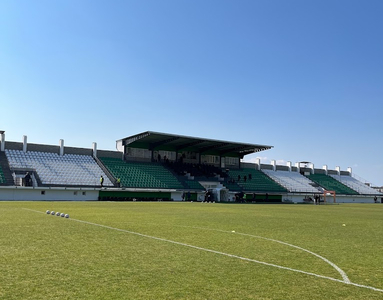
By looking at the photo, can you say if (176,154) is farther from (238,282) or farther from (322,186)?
(238,282)

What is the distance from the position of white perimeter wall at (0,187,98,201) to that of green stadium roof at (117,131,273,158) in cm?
1350

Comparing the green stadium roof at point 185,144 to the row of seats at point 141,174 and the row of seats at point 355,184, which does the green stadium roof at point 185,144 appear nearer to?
the row of seats at point 141,174

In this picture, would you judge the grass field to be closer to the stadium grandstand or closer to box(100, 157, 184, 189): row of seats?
the stadium grandstand

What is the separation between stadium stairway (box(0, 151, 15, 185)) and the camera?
4417 centimetres

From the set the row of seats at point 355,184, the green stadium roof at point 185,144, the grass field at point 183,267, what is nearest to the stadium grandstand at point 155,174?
the green stadium roof at point 185,144

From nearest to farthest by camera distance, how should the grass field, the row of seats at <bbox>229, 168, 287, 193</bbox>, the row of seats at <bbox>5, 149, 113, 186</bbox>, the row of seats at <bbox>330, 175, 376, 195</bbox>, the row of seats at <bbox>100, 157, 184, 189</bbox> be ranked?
the grass field
the row of seats at <bbox>5, 149, 113, 186</bbox>
the row of seats at <bbox>100, 157, 184, 189</bbox>
the row of seats at <bbox>229, 168, 287, 193</bbox>
the row of seats at <bbox>330, 175, 376, 195</bbox>

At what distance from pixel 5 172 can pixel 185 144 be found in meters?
29.5

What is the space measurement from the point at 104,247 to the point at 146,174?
4828 cm

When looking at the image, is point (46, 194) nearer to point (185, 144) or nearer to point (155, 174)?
point (155, 174)

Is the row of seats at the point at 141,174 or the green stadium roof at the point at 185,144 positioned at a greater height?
the green stadium roof at the point at 185,144

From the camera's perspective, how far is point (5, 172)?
46312mm

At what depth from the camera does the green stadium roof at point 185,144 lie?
5947 centimetres

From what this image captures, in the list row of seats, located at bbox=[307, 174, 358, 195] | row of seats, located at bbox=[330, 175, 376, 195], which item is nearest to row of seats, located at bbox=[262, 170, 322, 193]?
row of seats, located at bbox=[307, 174, 358, 195]

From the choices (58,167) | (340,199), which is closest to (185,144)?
(58,167)
